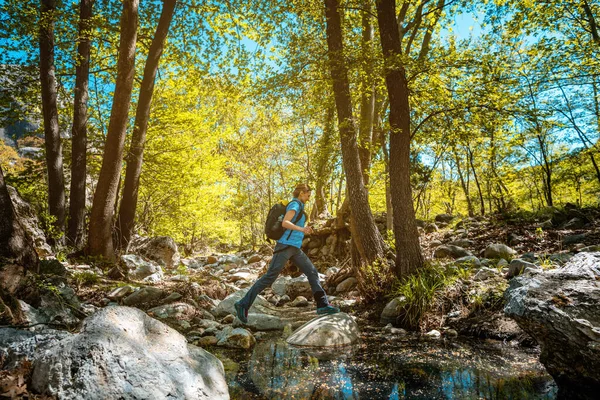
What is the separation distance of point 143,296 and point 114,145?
3.93 m

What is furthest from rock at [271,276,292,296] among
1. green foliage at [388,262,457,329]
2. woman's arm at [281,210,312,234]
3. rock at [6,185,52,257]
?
rock at [6,185,52,257]

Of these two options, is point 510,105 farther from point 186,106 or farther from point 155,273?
point 186,106

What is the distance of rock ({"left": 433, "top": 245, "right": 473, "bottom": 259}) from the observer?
26.8 ft

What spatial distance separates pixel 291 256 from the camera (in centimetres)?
545

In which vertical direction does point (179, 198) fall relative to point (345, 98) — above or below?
below

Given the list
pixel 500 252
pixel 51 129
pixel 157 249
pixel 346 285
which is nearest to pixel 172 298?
pixel 346 285

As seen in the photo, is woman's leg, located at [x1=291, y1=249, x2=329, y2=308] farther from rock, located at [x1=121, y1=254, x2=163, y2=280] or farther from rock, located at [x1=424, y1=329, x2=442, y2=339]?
rock, located at [x1=121, y1=254, x2=163, y2=280]

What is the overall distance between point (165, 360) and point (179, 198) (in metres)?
13.0

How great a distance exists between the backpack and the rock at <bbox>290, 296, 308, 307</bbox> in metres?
2.38

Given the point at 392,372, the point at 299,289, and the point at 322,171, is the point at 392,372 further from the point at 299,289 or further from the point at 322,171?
the point at 322,171

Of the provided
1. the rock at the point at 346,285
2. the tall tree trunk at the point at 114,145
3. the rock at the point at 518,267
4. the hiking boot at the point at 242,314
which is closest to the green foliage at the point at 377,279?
the rock at the point at 346,285

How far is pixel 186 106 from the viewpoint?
13.2 metres

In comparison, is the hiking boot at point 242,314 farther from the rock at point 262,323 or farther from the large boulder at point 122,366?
the large boulder at point 122,366

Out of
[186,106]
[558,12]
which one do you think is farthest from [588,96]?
[186,106]
